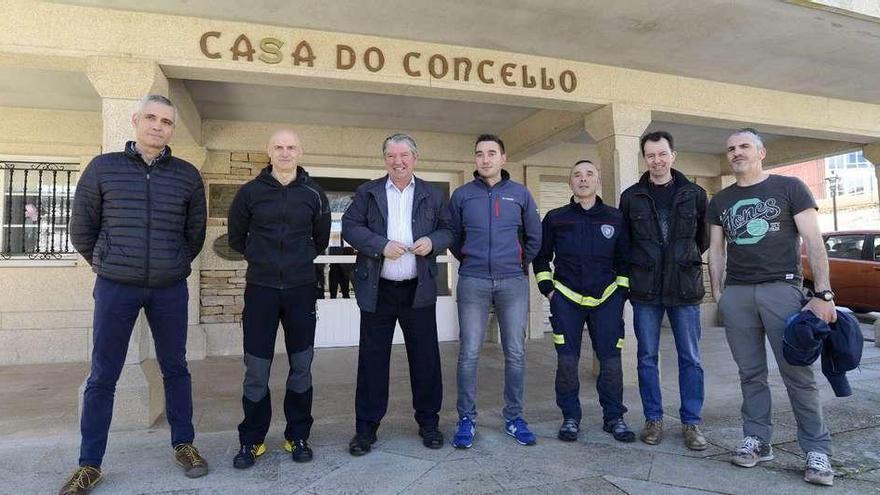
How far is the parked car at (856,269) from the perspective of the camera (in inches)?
375

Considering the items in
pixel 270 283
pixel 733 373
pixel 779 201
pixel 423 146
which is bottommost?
pixel 733 373

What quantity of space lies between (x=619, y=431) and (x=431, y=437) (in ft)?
4.01

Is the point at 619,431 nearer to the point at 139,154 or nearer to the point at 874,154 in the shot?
the point at 139,154

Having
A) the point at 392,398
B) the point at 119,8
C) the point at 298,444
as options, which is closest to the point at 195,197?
the point at 298,444

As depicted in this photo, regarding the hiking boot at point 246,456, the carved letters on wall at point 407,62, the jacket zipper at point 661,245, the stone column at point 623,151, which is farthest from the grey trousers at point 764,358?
the hiking boot at point 246,456

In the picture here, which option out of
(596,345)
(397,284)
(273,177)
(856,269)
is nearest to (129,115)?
(273,177)

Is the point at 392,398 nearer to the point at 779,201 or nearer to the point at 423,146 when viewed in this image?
the point at 779,201

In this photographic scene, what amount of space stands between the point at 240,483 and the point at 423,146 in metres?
5.61

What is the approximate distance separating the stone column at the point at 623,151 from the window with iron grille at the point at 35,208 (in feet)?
21.1

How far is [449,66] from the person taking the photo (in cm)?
471

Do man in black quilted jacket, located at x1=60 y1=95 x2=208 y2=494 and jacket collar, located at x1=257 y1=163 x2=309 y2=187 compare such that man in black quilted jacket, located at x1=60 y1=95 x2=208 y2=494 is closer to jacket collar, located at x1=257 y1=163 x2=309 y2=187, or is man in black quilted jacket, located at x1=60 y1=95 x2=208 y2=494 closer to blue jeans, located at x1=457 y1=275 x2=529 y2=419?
jacket collar, located at x1=257 y1=163 x2=309 y2=187

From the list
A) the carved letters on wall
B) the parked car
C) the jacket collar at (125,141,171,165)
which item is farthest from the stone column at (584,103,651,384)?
the parked car

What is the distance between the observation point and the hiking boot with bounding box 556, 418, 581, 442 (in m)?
3.41

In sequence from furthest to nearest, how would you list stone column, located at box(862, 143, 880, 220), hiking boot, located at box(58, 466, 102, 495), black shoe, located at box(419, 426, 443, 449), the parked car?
the parked car
stone column, located at box(862, 143, 880, 220)
black shoe, located at box(419, 426, 443, 449)
hiking boot, located at box(58, 466, 102, 495)
